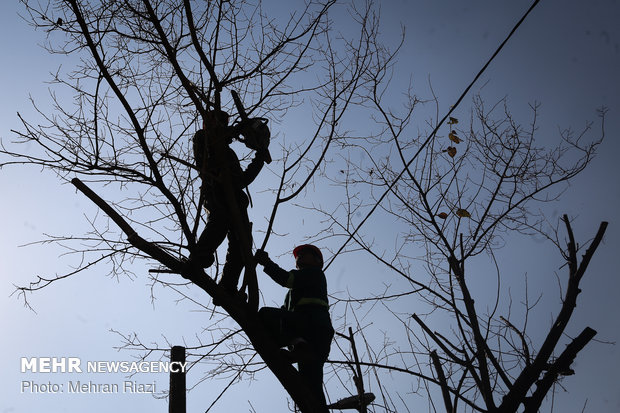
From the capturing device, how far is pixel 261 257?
3975mm

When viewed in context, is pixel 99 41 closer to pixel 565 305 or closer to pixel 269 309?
pixel 269 309

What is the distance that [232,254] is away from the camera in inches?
158

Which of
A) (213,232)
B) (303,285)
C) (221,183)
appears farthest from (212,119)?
(303,285)

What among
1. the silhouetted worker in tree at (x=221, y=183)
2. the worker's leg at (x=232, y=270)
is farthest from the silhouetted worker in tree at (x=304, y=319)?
the silhouetted worker in tree at (x=221, y=183)

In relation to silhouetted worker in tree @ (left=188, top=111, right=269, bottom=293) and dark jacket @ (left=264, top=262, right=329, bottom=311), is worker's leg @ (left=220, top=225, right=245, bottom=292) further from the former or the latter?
dark jacket @ (left=264, top=262, right=329, bottom=311)

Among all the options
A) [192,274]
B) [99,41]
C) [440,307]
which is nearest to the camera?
[192,274]

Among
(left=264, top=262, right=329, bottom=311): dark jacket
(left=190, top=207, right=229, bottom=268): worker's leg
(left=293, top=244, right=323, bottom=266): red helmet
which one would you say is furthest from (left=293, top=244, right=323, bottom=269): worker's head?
(left=190, top=207, right=229, bottom=268): worker's leg

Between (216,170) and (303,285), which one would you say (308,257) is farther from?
(216,170)

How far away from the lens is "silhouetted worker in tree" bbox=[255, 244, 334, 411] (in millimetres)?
3779

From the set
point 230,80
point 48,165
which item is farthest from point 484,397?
point 48,165

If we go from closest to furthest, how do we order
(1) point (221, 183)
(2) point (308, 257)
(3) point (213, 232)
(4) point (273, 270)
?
(1) point (221, 183) → (3) point (213, 232) → (4) point (273, 270) → (2) point (308, 257)

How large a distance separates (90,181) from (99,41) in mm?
954

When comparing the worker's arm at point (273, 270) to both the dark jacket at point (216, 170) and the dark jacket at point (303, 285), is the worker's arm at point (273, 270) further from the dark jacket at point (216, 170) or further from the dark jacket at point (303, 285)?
the dark jacket at point (216, 170)

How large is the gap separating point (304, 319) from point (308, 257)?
70 centimetres
